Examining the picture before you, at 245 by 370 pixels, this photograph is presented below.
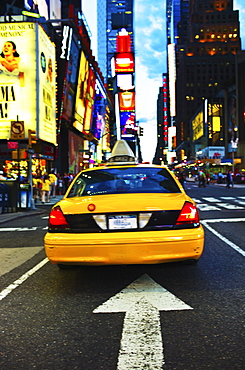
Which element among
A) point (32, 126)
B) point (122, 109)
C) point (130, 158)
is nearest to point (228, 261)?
point (130, 158)

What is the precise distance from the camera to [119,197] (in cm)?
527

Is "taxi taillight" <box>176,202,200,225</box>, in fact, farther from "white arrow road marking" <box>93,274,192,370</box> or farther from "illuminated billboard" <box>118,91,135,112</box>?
"illuminated billboard" <box>118,91,135,112</box>

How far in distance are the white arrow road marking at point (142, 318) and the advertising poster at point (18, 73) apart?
92.3 ft

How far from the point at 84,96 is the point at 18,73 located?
20.2m

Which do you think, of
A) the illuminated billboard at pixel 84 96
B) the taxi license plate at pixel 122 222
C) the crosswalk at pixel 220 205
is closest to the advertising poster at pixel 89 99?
the illuminated billboard at pixel 84 96

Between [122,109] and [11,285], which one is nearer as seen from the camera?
[11,285]

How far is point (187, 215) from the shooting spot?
5.14 m

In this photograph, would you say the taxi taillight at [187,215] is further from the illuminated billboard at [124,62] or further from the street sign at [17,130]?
the illuminated billboard at [124,62]

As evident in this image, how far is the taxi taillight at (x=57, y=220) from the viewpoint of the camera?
16.9ft

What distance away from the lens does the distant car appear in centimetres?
484

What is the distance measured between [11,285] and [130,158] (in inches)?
883

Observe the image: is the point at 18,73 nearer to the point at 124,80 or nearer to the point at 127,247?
the point at 127,247

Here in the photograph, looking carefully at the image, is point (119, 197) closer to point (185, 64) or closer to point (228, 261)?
point (228, 261)

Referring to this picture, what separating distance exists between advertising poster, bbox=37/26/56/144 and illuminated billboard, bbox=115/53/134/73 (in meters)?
82.5
